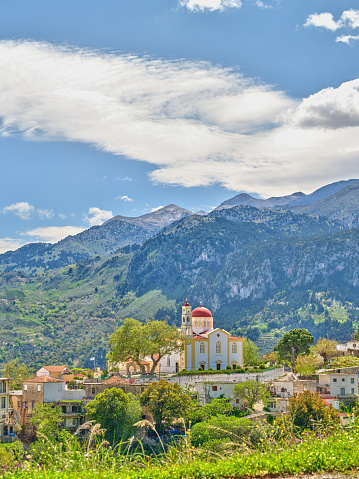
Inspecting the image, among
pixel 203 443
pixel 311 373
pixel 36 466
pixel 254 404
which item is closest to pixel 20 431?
pixel 203 443

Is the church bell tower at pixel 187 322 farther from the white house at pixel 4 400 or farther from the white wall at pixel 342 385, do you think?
the white house at pixel 4 400

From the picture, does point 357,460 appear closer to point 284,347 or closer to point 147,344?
point 147,344

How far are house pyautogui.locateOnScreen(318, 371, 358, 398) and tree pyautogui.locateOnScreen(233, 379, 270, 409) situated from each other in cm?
1066

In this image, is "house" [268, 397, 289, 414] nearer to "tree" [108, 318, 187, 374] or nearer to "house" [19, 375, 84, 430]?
"tree" [108, 318, 187, 374]

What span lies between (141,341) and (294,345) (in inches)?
1537

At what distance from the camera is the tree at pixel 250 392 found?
258ft

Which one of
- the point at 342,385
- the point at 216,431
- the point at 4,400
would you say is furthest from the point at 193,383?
the point at 4,400

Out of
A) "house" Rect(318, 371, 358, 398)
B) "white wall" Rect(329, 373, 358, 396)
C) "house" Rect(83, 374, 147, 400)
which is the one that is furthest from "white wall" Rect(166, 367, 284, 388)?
"white wall" Rect(329, 373, 358, 396)

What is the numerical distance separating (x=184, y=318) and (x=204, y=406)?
26950mm

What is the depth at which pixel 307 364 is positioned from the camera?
98.5 meters

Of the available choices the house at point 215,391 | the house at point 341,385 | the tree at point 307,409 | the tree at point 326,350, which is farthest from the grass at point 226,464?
the tree at point 326,350

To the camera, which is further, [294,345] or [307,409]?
[294,345]

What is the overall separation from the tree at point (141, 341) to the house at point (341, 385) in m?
21.9

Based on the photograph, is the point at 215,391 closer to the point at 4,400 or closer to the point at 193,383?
the point at 193,383
